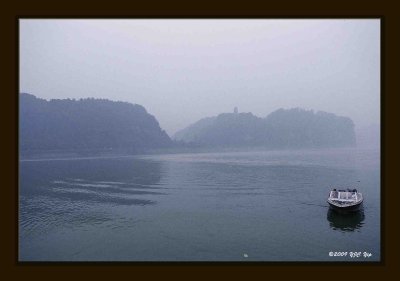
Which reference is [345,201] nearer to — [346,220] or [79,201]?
[346,220]

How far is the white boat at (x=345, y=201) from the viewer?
31.7 m

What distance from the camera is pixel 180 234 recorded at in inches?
1099

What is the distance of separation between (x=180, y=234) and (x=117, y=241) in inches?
219

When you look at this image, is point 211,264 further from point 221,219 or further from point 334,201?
point 334,201

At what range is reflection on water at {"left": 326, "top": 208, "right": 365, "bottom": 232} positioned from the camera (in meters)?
29.3

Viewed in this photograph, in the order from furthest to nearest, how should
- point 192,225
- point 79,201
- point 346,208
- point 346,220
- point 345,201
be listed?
point 79,201 → point 345,201 → point 346,208 → point 346,220 → point 192,225

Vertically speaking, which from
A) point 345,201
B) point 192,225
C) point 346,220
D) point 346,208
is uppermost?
point 345,201

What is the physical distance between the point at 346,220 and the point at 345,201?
225 cm

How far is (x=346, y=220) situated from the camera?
3134cm

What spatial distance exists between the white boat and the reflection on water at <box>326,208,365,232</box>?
0.80 metres

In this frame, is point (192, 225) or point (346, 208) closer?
point (192, 225)

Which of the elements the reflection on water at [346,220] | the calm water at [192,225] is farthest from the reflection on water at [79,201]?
the reflection on water at [346,220]

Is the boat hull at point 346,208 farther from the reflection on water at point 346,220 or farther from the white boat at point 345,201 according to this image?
the reflection on water at point 346,220

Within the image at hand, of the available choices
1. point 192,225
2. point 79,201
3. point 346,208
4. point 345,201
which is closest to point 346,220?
point 346,208
